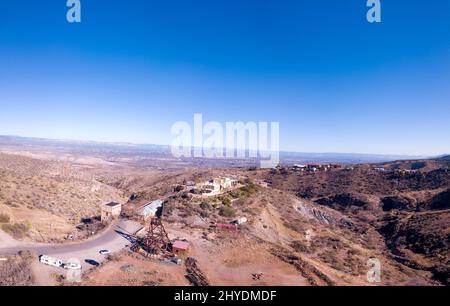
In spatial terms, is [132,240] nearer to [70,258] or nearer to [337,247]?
[70,258]

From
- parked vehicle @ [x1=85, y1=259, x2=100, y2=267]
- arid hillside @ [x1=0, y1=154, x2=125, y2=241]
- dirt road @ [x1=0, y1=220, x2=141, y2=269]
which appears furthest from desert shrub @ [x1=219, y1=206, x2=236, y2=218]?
parked vehicle @ [x1=85, y1=259, x2=100, y2=267]

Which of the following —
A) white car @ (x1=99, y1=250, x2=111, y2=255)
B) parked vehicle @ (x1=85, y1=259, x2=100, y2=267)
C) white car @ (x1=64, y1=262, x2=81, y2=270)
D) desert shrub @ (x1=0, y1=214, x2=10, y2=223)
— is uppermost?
desert shrub @ (x1=0, y1=214, x2=10, y2=223)

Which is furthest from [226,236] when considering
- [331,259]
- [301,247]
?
[331,259]

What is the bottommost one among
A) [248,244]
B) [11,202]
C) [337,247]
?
[337,247]

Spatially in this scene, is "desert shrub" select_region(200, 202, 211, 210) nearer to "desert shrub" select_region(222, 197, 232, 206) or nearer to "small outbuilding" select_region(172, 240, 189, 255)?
"desert shrub" select_region(222, 197, 232, 206)

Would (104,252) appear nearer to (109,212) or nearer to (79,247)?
(79,247)

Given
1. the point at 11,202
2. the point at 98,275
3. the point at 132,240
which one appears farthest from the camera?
the point at 11,202
